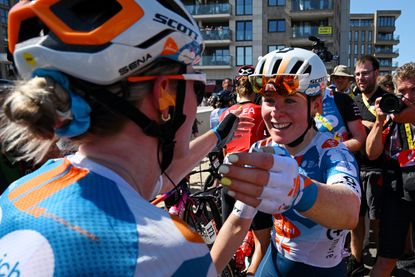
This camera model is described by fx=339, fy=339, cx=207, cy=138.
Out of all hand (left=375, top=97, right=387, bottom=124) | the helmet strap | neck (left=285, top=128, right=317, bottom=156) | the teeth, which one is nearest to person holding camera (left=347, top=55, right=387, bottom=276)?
hand (left=375, top=97, right=387, bottom=124)

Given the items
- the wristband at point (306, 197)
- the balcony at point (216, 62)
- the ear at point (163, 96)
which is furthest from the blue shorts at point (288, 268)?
the balcony at point (216, 62)

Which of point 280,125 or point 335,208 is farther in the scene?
point 280,125

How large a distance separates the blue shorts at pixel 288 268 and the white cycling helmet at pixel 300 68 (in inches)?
44.4

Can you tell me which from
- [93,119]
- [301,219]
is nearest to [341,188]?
[301,219]

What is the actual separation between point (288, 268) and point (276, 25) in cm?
4071

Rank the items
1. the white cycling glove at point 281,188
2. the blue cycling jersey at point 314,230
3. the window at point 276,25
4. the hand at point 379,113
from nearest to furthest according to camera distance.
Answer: the white cycling glove at point 281,188, the blue cycling jersey at point 314,230, the hand at point 379,113, the window at point 276,25

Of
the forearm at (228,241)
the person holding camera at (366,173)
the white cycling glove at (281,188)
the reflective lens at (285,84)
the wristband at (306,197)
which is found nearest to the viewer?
the white cycling glove at (281,188)

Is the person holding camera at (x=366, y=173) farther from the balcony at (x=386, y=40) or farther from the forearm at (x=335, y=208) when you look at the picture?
the balcony at (x=386, y=40)

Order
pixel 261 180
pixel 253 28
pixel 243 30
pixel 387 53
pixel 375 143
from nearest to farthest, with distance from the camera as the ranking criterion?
1. pixel 261 180
2. pixel 375 143
3. pixel 253 28
4. pixel 243 30
5. pixel 387 53

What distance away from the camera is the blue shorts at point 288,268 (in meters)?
2.16

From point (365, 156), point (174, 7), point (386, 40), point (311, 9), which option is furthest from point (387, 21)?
point (174, 7)

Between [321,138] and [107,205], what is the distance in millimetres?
1710

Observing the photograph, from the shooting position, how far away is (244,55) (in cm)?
4044

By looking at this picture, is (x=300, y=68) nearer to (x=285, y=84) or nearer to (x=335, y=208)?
(x=285, y=84)
